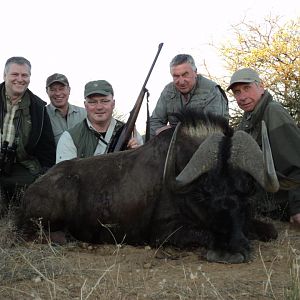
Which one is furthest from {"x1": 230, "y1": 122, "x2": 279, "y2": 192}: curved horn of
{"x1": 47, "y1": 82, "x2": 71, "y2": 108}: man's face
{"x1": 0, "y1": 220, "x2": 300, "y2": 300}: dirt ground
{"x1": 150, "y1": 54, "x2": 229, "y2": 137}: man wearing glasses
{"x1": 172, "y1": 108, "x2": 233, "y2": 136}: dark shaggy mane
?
{"x1": 47, "y1": 82, "x2": 71, "y2": 108}: man's face

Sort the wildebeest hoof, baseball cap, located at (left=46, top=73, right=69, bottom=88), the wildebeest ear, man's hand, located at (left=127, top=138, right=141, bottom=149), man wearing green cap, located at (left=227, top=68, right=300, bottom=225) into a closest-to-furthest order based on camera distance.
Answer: the wildebeest hoof < the wildebeest ear < man wearing green cap, located at (left=227, top=68, right=300, bottom=225) < man's hand, located at (left=127, top=138, right=141, bottom=149) < baseball cap, located at (left=46, top=73, right=69, bottom=88)

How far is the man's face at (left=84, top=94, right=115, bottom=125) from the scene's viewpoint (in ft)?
20.5

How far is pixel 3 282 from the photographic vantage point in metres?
3.44

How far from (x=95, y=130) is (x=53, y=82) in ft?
6.43

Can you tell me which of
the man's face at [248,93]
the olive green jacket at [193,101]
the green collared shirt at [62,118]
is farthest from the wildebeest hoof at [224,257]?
the green collared shirt at [62,118]

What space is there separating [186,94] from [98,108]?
1460mm

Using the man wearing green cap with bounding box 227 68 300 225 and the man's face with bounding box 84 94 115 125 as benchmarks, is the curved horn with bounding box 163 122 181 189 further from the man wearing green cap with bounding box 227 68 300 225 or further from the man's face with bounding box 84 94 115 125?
the man's face with bounding box 84 94 115 125

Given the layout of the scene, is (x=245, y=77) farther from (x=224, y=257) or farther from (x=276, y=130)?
(x=224, y=257)

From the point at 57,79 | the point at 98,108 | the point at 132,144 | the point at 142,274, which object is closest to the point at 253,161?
the point at 142,274

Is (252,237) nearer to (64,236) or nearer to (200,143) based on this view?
(200,143)

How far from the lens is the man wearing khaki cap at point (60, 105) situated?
793cm

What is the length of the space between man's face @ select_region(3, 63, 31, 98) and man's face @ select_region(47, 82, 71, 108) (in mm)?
993

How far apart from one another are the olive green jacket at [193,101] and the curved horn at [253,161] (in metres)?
2.54

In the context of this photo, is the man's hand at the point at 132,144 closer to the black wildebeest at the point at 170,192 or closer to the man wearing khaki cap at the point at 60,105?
the black wildebeest at the point at 170,192
